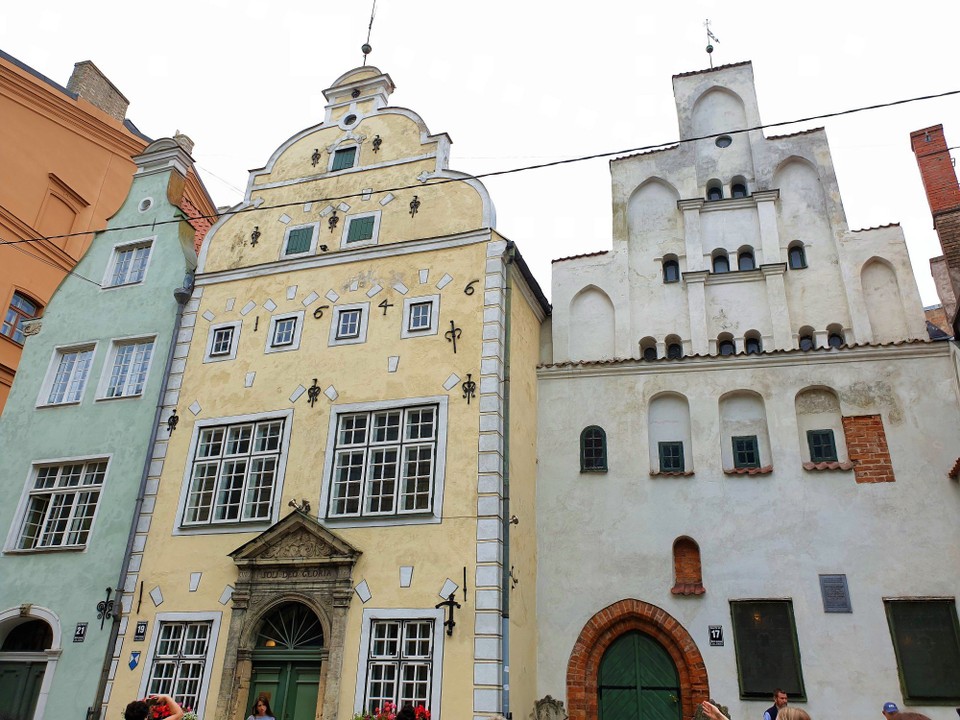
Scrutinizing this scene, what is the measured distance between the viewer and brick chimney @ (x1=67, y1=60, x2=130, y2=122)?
89.5 ft

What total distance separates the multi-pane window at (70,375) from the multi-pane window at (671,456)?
1234 cm

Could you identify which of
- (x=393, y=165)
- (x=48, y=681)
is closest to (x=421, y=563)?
(x=48, y=681)

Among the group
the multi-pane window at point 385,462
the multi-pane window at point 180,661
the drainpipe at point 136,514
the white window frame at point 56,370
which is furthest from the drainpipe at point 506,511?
the white window frame at point 56,370

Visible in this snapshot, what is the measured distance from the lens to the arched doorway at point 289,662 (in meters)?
12.8

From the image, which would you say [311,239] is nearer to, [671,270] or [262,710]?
[671,270]

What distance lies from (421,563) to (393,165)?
29.0 ft

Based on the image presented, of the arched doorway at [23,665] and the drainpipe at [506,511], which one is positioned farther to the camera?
the arched doorway at [23,665]

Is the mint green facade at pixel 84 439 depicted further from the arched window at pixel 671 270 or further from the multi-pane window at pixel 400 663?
the arched window at pixel 671 270

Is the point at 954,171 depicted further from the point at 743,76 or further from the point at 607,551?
the point at 607,551

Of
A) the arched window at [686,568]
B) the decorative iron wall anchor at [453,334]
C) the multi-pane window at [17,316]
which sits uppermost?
the multi-pane window at [17,316]

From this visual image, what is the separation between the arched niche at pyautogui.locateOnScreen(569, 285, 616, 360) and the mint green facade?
865 cm

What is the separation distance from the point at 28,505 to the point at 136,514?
2.93 meters

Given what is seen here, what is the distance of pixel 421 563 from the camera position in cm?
1282

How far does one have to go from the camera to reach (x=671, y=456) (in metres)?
14.8
